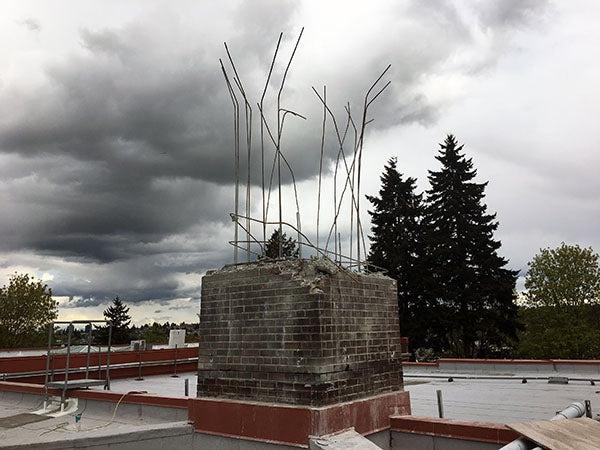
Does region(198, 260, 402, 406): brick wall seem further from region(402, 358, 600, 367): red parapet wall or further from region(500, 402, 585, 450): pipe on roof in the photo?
region(402, 358, 600, 367): red parapet wall

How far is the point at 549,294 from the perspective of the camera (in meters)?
33.6

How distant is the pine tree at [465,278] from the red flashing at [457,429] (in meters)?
26.2

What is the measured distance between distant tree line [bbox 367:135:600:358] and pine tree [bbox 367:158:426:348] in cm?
7

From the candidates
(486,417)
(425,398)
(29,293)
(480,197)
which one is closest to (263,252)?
(486,417)

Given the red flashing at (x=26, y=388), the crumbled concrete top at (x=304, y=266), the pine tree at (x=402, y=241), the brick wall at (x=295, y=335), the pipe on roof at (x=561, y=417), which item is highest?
the pine tree at (x=402, y=241)

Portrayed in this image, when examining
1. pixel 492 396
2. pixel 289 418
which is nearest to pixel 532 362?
pixel 492 396

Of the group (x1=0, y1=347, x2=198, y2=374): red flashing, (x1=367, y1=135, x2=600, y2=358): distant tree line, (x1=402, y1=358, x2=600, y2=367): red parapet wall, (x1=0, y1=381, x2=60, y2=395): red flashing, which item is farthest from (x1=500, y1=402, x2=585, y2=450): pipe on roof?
(x1=367, y1=135, x2=600, y2=358): distant tree line

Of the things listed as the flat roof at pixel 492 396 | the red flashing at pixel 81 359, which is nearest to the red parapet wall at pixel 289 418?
the flat roof at pixel 492 396

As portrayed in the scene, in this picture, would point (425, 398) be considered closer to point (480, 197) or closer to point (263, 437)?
point (263, 437)

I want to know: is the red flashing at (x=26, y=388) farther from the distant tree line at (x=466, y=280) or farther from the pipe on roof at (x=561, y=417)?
the distant tree line at (x=466, y=280)

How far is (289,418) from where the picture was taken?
17.4 feet

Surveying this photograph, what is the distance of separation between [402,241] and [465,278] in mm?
4908

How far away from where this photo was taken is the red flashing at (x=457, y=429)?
5395mm

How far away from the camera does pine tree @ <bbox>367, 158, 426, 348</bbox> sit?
106ft
